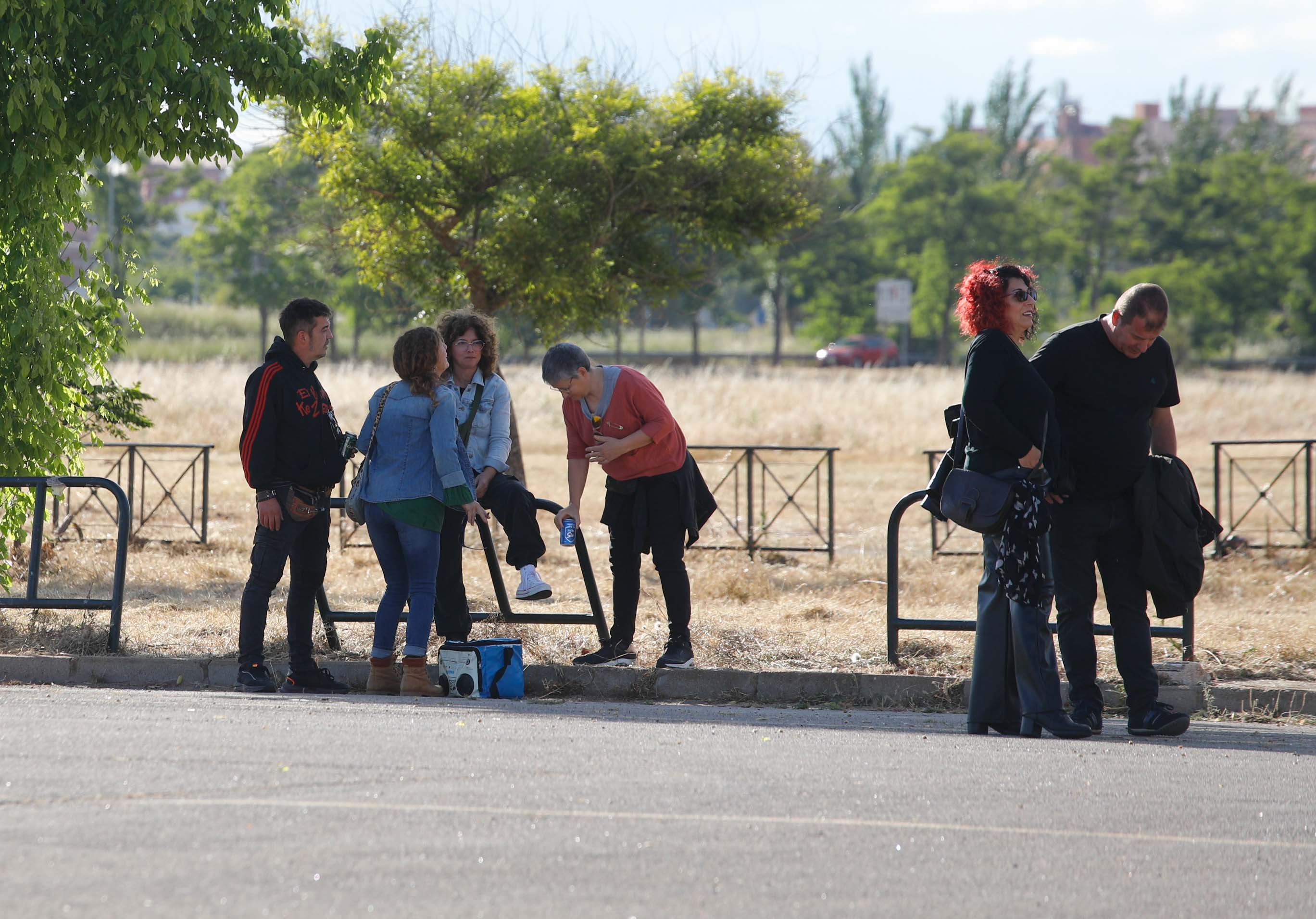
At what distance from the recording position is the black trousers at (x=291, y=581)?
7.12 m

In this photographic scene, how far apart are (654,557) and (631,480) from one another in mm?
430

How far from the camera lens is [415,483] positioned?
6969 millimetres

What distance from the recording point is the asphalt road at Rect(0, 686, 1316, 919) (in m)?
3.83

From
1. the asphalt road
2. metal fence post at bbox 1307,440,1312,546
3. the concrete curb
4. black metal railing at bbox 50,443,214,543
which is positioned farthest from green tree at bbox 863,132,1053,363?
the asphalt road

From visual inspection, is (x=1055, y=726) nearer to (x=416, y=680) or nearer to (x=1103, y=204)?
(x=416, y=680)

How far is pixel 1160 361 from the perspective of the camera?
20.6 ft

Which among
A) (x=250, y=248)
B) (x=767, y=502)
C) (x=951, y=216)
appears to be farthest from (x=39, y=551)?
(x=951, y=216)

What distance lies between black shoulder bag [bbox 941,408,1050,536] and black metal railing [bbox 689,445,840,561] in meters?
5.65

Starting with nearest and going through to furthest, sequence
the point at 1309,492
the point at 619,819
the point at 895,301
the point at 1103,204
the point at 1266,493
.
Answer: the point at 619,819, the point at 1309,492, the point at 1266,493, the point at 895,301, the point at 1103,204

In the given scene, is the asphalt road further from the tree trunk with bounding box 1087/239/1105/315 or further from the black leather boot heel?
the tree trunk with bounding box 1087/239/1105/315

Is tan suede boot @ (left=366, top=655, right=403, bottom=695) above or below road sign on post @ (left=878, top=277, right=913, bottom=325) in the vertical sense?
below

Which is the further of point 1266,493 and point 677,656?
point 1266,493

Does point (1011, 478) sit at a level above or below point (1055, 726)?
above

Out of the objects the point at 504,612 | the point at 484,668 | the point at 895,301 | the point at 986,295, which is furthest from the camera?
the point at 895,301
